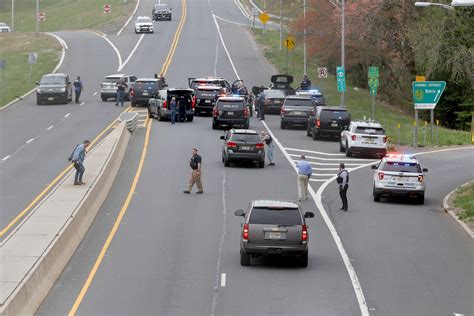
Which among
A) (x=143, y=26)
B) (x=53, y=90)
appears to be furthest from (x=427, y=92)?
(x=143, y=26)

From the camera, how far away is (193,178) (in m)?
37.3

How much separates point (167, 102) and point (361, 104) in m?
18.8

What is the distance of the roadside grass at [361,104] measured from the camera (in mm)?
56438

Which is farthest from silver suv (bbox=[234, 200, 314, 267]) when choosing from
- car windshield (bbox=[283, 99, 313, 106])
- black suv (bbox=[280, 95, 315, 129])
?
car windshield (bbox=[283, 99, 313, 106])

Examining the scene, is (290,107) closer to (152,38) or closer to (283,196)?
(283,196)

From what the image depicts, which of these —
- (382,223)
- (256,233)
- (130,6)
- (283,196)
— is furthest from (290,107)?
(130,6)

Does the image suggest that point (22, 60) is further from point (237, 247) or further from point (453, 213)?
point (237, 247)

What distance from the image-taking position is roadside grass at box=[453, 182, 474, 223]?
34.4 meters

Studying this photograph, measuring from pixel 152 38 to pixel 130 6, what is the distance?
99.5 feet

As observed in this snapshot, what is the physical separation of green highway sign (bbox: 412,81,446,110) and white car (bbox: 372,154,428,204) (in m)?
13.6

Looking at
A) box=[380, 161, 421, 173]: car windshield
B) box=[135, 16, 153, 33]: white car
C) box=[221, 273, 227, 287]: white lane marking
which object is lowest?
box=[221, 273, 227, 287]: white lane marking

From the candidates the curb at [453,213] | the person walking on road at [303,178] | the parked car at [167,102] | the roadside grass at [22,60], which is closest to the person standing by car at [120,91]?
the parked car at [167,102]

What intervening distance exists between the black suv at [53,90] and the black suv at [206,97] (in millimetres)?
10988

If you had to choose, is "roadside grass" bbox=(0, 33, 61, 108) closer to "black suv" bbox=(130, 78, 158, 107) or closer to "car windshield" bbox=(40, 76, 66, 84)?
"car windshield" bbox=(40, 76, 66, 84)
